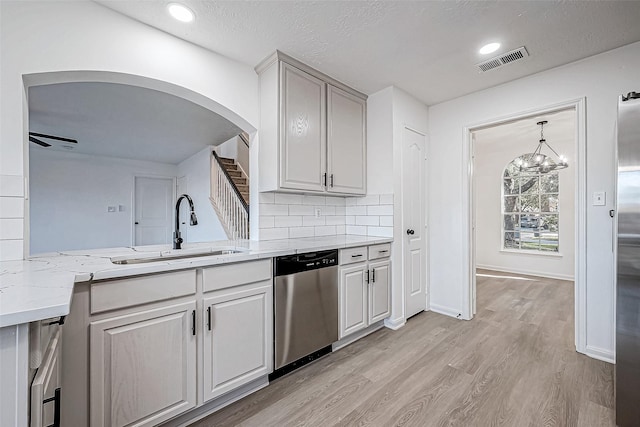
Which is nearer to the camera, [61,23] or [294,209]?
[61,23]

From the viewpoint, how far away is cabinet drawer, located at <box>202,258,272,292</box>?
5.16 ft

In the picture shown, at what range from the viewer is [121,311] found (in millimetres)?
1298

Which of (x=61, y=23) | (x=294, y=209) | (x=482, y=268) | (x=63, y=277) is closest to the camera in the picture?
(x=63, y=277)

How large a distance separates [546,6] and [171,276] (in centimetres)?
275

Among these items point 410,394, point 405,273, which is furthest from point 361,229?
point 410,394

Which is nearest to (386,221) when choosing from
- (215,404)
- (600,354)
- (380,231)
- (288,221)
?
(380,231)

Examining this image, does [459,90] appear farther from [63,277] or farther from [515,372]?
[63,277]

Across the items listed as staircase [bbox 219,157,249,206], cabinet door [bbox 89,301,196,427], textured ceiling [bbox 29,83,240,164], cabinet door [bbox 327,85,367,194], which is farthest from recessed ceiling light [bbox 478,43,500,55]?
staircase [bbox 219,157,249,206]

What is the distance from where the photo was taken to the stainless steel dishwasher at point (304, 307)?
1912 mm

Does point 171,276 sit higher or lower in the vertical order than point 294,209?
lower

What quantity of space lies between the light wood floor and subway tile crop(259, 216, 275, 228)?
122 cm

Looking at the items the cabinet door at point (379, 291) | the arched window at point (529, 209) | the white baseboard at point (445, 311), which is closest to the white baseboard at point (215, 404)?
the cabinet door at point (379, 291)

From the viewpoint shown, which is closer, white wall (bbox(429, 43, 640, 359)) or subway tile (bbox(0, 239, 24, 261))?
subway tile (bbox(0, 239, 24, 261))

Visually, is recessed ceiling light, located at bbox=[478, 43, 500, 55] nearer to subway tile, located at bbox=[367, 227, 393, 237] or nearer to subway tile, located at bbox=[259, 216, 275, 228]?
subway tile, located at bbox=[367, 227, 393, 237]
